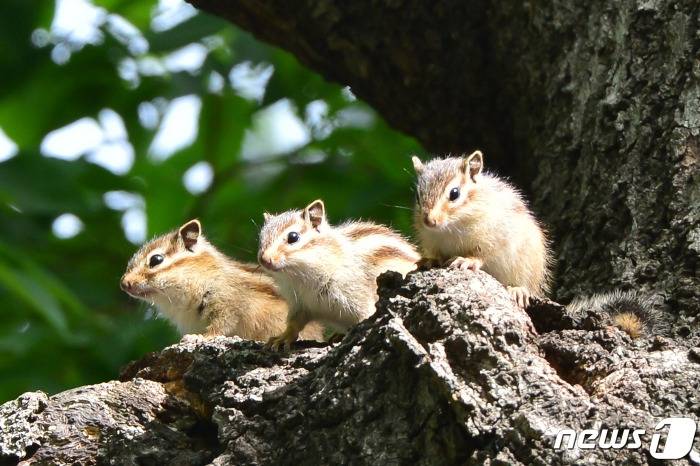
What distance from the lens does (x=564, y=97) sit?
661cm

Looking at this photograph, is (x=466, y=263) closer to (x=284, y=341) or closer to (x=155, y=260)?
(x=284, y=341)

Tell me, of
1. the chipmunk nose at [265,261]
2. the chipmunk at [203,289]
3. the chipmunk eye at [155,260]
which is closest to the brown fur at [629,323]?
the chipmunk nose at [265,261]

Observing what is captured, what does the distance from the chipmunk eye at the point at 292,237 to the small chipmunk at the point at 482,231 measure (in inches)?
31.9

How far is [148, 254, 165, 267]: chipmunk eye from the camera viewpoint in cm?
770

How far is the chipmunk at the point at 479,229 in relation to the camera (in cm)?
609

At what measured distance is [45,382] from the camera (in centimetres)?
824

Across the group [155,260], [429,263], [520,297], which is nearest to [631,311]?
[520,297]

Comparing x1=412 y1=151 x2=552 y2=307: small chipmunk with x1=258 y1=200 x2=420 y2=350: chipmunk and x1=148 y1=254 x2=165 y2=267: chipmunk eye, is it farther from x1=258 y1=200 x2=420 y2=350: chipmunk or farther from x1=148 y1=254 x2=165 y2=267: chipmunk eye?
x1=148 y1=254 x2=165 y2=267: chipmunk eye

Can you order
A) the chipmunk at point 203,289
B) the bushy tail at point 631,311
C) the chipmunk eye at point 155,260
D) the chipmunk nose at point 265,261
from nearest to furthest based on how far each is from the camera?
the bushy tail at point 631,311
the chipmunk nose at point 265,261
the chipmunk at point 203,289
the chipmunk eye at point 155,260

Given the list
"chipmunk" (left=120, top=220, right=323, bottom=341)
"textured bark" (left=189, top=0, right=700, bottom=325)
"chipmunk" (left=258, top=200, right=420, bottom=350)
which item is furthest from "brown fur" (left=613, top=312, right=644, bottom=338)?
"chipmunk" (left=120, top=220, right=323, bottom=341)

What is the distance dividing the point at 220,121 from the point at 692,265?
5254 mm

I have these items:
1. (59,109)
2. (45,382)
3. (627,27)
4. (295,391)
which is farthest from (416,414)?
(59,109)

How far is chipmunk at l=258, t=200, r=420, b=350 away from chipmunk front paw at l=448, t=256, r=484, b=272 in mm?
617

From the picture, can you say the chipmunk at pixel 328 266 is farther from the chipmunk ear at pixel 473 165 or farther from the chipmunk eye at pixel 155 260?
the chipmunk eye at pixel 155 260
